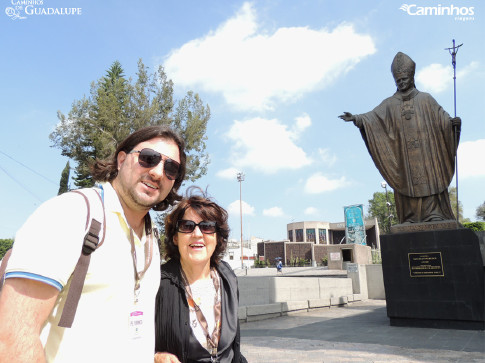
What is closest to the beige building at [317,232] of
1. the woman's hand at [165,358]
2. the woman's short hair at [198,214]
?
the woman's short hair at [198,214]

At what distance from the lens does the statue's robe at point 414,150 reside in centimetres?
861

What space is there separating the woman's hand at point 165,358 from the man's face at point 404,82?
8.96 m

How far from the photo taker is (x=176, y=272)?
2447mm

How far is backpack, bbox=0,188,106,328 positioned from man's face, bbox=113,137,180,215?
0.89 feet

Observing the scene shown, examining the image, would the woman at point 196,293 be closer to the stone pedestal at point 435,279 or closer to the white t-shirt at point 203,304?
the white t-shirt at point 203,304

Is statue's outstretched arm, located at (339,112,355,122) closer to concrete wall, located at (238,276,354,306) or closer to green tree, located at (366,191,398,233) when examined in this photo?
concrete wall, located at (238,276,354,306)

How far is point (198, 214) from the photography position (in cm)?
248

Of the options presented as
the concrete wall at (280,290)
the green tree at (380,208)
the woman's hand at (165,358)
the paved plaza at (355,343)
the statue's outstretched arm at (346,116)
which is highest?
the green tree at (380,208)

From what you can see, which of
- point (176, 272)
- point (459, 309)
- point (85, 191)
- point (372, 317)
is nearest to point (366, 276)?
point (372, 317)

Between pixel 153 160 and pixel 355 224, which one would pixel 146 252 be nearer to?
pixel 153 160

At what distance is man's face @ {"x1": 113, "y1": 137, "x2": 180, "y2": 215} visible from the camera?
1.85 metres

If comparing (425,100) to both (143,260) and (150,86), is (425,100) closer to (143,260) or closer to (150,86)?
(143,260)

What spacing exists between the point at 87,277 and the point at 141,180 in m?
0.59

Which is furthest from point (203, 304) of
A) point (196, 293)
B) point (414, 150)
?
point (414, 150)
